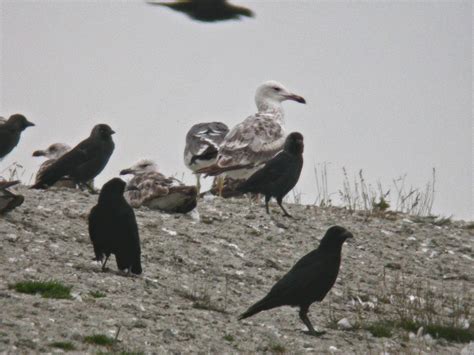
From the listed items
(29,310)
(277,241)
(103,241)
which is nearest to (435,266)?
(277,241)

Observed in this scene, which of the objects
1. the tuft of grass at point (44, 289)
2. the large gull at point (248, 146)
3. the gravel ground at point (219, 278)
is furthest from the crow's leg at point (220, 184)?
the tuft of grass at point (44, 289)

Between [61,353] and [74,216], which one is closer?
[61,353]

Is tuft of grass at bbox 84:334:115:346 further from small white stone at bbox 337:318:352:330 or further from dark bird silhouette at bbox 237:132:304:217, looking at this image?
dark bird silhouette at bbox 237:132:304:217

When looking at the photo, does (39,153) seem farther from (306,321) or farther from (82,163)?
(306,321)

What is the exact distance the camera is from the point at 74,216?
1203cm

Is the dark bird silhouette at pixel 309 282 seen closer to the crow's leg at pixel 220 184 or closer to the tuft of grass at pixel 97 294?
the tuft of grass at pixel 97 294

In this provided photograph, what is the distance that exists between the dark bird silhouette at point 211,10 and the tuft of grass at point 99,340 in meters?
2.31

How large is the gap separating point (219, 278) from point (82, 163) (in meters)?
3.40

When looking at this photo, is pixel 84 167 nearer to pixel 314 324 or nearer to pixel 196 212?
pixel 196 212

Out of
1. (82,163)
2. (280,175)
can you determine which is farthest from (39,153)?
(280,175)

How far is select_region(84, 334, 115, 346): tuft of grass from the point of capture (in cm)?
779

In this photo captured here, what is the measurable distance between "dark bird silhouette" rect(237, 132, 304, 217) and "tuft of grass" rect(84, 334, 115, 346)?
607cm

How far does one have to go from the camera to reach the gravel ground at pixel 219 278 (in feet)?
27.3

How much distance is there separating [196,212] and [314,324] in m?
3.62
